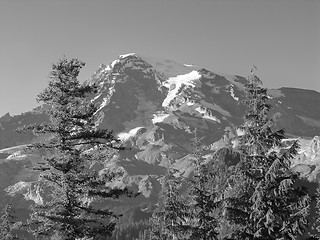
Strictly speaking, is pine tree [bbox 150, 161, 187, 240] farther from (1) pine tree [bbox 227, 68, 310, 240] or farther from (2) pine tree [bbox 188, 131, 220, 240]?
(1) pine tree [bbox 227, 68, 310, 240]

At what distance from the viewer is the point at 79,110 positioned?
907 inches

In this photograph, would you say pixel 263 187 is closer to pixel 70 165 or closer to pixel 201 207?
pixel 201 207

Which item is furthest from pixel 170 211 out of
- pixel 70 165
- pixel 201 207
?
pixel 70 165

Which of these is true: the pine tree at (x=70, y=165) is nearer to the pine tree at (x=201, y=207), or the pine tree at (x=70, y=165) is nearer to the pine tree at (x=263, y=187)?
the pine tree at (x=263, y=187)

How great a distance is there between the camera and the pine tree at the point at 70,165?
70.1 ft

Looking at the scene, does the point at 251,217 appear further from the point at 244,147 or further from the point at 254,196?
the point at 244,147

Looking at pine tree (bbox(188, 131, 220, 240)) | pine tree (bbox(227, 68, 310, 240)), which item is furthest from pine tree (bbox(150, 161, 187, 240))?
pine tree (bbox(227, 68, 310, 240))

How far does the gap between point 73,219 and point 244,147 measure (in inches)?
380

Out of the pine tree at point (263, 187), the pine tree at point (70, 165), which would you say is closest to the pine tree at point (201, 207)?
the pine tree at point (263, 187)

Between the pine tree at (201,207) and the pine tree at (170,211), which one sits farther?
the pine tree at (170,211)

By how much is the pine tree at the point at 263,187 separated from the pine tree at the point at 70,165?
242 inches

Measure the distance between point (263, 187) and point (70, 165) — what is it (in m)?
9.66

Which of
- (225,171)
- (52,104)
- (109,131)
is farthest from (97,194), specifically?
(225,171)

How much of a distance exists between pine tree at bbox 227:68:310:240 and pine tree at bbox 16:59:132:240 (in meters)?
6.14
